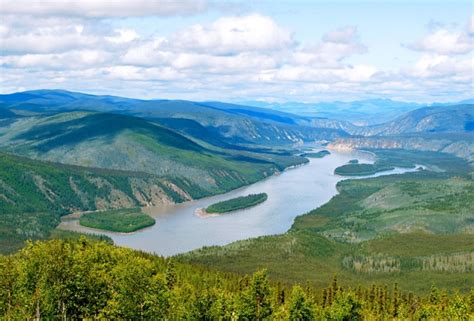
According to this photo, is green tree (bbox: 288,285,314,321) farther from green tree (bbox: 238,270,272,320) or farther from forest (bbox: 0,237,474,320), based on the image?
green tree (bbox: 238,270,272,320)

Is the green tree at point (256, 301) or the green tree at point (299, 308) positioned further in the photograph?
the green tree at point (256, 301)

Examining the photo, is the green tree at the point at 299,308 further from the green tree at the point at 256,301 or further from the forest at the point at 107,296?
the green tree at the point at 256,301

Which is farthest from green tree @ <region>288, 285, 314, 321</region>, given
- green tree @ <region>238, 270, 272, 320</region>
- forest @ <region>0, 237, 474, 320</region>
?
green tree @ <region>238, 270, 272, 320</region>

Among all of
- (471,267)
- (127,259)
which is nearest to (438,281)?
(471,267)

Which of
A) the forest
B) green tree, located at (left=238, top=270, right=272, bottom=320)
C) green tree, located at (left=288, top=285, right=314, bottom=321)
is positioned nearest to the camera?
the forest

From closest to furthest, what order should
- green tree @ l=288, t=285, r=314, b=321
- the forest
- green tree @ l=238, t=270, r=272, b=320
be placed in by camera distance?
the forest
green tree @ l=288, t=285, r=314, b=321
green tree @ l=238, t=270, r=272, b=320

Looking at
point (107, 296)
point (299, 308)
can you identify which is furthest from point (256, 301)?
point (107, 296)

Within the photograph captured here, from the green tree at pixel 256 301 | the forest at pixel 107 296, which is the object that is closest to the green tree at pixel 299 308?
the forest at pixel 107 296

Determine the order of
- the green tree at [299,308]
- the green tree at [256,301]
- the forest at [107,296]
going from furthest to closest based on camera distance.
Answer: the green tree at [256,301], the green tree at [299,308], the forest at [107,296]

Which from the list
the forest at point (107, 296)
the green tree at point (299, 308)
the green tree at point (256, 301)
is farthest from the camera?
the green tree at point (256, 301)

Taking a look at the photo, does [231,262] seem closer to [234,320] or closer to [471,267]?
[471,267]

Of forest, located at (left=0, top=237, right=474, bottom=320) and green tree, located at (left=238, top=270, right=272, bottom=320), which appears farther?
green tree, located at (left=238, top=270, right=272, bottom=320)
